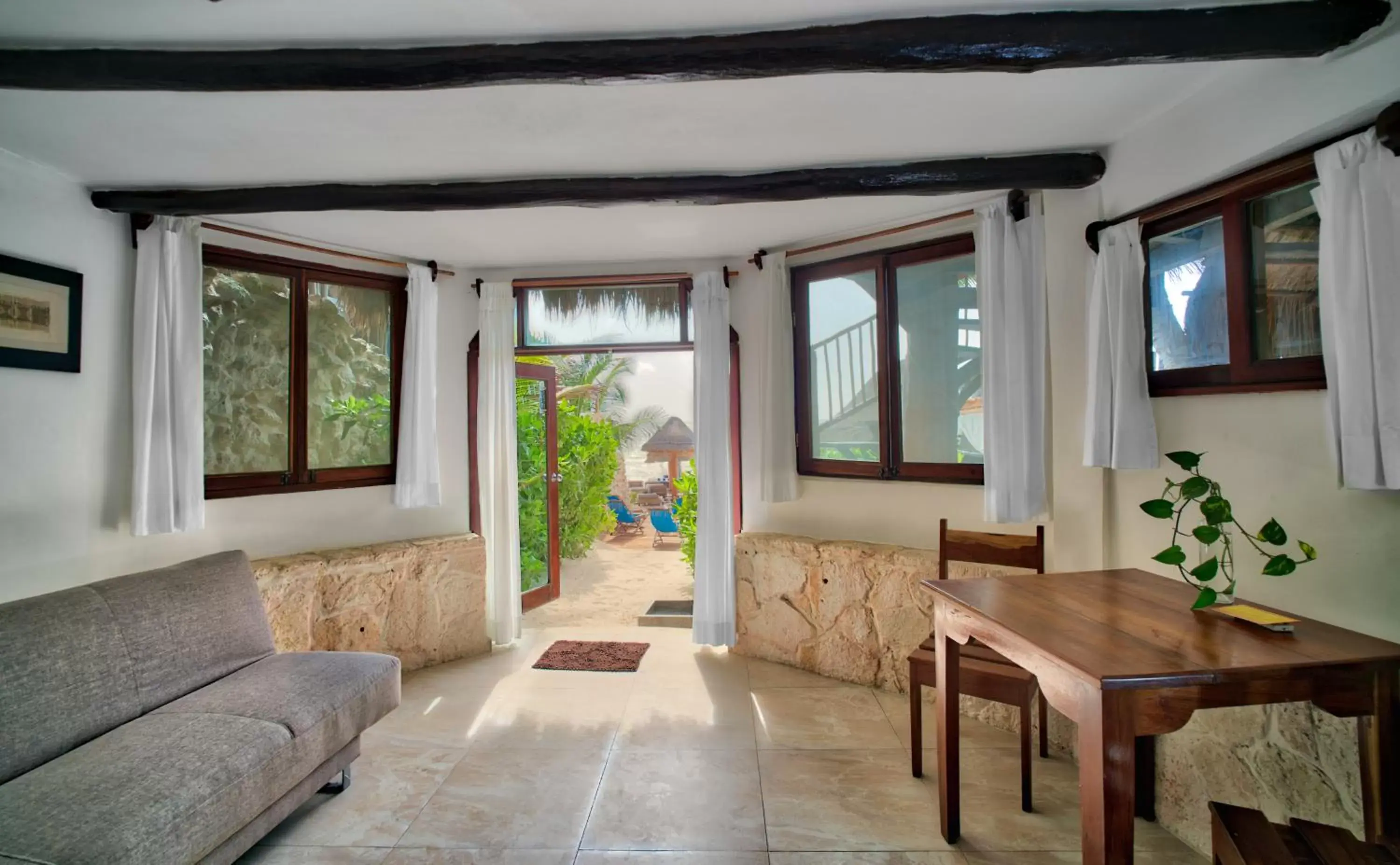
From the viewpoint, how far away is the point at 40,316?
2.55 m

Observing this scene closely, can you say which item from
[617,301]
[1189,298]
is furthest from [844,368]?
[1189,298]

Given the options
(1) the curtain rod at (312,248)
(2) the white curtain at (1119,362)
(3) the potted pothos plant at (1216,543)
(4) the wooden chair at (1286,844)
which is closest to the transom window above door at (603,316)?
(1) the curtain rod at (312,248)

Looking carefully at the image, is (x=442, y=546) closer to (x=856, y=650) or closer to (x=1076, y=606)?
(x=856, y=650)

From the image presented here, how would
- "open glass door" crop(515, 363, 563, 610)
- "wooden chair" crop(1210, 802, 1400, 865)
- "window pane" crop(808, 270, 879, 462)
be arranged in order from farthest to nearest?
"open glass door" crop(515, 363, 563, 610), "window pane" crop(808, 270, 879, 462), "wooden chair" crop(1210, 802, 1400, 865)

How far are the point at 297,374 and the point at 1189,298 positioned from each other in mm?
4227

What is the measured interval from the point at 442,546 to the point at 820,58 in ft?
10.9

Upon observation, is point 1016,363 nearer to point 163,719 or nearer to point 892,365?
point 892,365

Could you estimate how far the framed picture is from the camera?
2.44 m

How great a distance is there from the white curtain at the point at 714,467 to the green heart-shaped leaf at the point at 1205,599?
2498 mm

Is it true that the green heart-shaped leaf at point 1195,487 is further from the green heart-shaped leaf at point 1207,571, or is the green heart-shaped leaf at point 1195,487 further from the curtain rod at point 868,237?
the curtain rod at point 868,237

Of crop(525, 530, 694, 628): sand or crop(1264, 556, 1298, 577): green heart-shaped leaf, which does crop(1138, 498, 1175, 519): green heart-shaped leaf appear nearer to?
crop(1264, 556, 1298, 577): green heart-shaped leaf

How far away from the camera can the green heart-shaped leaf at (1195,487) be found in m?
1.74

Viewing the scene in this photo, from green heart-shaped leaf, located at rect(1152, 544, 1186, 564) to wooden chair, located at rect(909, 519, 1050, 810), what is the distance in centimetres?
55

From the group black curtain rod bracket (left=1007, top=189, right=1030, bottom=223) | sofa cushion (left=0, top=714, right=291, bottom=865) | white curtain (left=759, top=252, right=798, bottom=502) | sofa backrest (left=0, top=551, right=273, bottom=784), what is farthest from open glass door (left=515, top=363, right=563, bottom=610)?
black curtain rod bracket (left=1007, top=189, right=1030, bottom=223)
